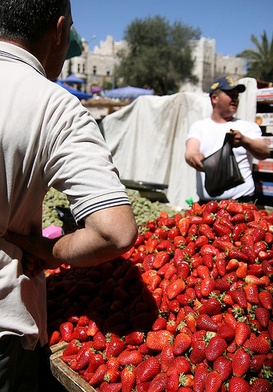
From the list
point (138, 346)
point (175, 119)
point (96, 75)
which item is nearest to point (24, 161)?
point (138, 346)

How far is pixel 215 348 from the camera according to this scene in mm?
1585

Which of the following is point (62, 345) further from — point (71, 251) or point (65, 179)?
point (65, 179)

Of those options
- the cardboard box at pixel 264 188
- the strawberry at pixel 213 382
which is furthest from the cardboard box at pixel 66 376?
the cardboard box at pixel 264 188

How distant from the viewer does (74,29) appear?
582cm

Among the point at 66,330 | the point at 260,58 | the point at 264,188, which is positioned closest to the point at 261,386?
the point at 66,330

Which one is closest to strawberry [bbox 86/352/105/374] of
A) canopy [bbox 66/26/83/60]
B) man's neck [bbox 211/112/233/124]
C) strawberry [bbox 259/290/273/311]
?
strawberry [bbox 259/290/273/311]

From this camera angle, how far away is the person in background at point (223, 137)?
367cm

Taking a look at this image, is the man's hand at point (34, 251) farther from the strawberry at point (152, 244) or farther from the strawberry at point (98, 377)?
the strawberry at point (152, 244)

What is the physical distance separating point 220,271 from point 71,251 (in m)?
1.01

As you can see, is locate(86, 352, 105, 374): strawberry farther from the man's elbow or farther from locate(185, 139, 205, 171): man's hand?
locate(185, 139, 205, 171): man's hand

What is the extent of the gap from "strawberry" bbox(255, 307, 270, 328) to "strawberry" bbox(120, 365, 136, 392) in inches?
23.5

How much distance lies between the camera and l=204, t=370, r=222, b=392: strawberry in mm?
1453

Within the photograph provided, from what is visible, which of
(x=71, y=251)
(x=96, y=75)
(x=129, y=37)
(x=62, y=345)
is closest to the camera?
(x=71, y=251)

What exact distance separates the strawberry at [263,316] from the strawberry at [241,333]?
0.08 meters
